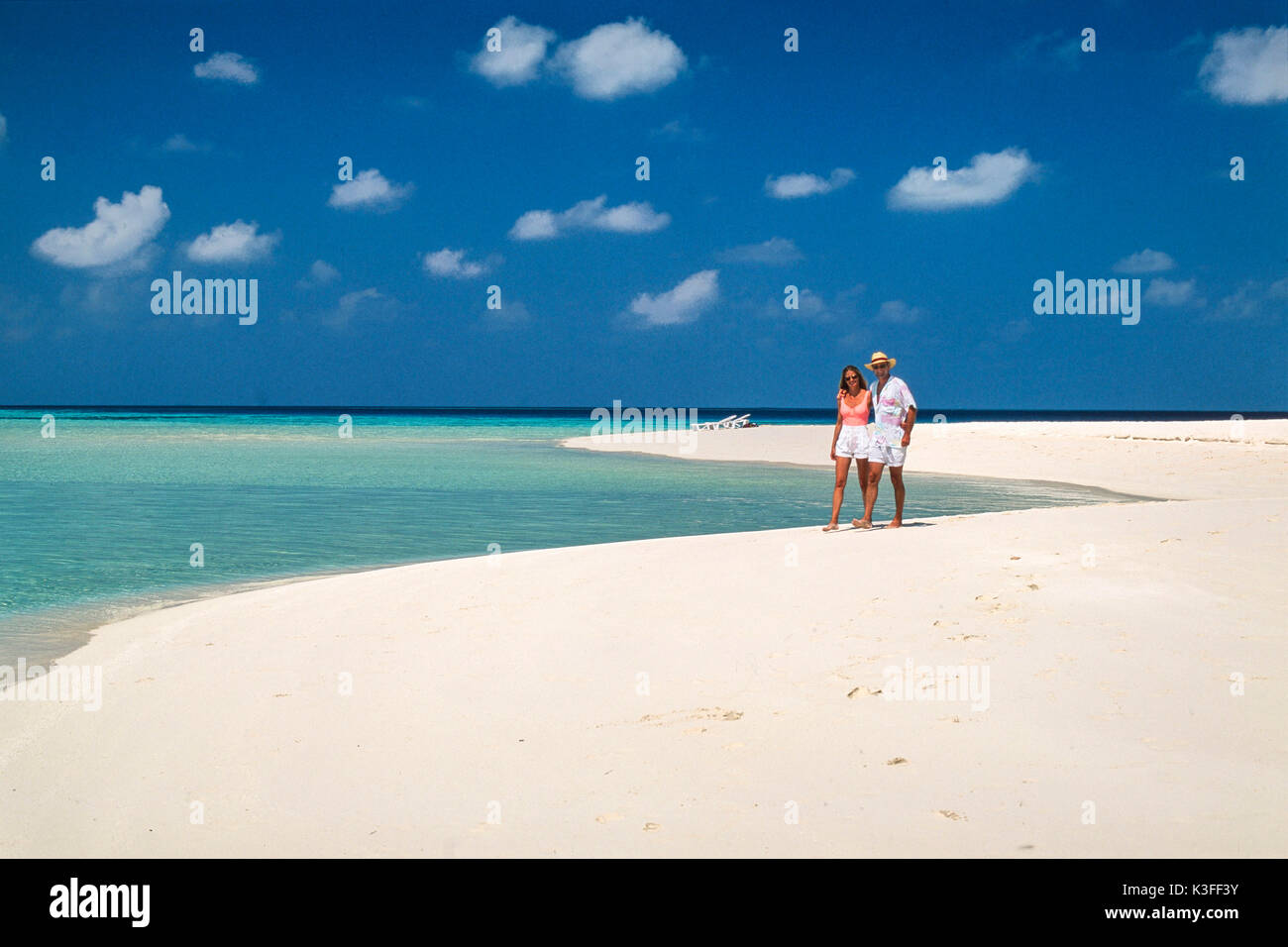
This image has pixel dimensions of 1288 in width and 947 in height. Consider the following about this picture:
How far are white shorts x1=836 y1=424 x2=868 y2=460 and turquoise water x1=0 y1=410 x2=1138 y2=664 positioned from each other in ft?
10.1

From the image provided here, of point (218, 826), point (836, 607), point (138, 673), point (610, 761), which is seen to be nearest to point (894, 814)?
point (610, 761)

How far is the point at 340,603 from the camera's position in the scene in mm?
7863

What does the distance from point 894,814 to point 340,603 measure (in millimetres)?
5606

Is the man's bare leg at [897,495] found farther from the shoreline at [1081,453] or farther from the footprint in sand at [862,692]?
the shoreline at [1081,453]

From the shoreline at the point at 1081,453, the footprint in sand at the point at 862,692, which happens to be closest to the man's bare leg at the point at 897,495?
the footprint in sand at the point at 862,692

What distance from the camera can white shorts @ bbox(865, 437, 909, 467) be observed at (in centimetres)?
1096

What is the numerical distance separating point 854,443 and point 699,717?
7.06 metres

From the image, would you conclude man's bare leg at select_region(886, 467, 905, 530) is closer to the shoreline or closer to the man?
the man

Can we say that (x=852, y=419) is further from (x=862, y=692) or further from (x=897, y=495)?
(x=862, y=692)

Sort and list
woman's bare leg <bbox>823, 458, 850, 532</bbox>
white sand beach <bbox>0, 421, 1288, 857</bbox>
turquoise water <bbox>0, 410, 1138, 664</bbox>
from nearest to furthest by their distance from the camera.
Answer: white sand beach <bbox>0, 421, 1288, 857</bbox> < turquoise water <bbox>0, 410, 1138, 664</bbox> < woman's bare leg <bbox>823, 458, 850, 532</bbox>

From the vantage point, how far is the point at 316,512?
1639 cm

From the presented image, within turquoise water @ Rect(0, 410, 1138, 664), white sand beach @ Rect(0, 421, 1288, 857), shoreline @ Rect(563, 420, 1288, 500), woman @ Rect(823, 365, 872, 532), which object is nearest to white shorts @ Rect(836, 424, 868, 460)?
woman @ Rect(823, 365, 872, 532)

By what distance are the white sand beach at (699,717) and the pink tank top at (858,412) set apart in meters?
2.83
